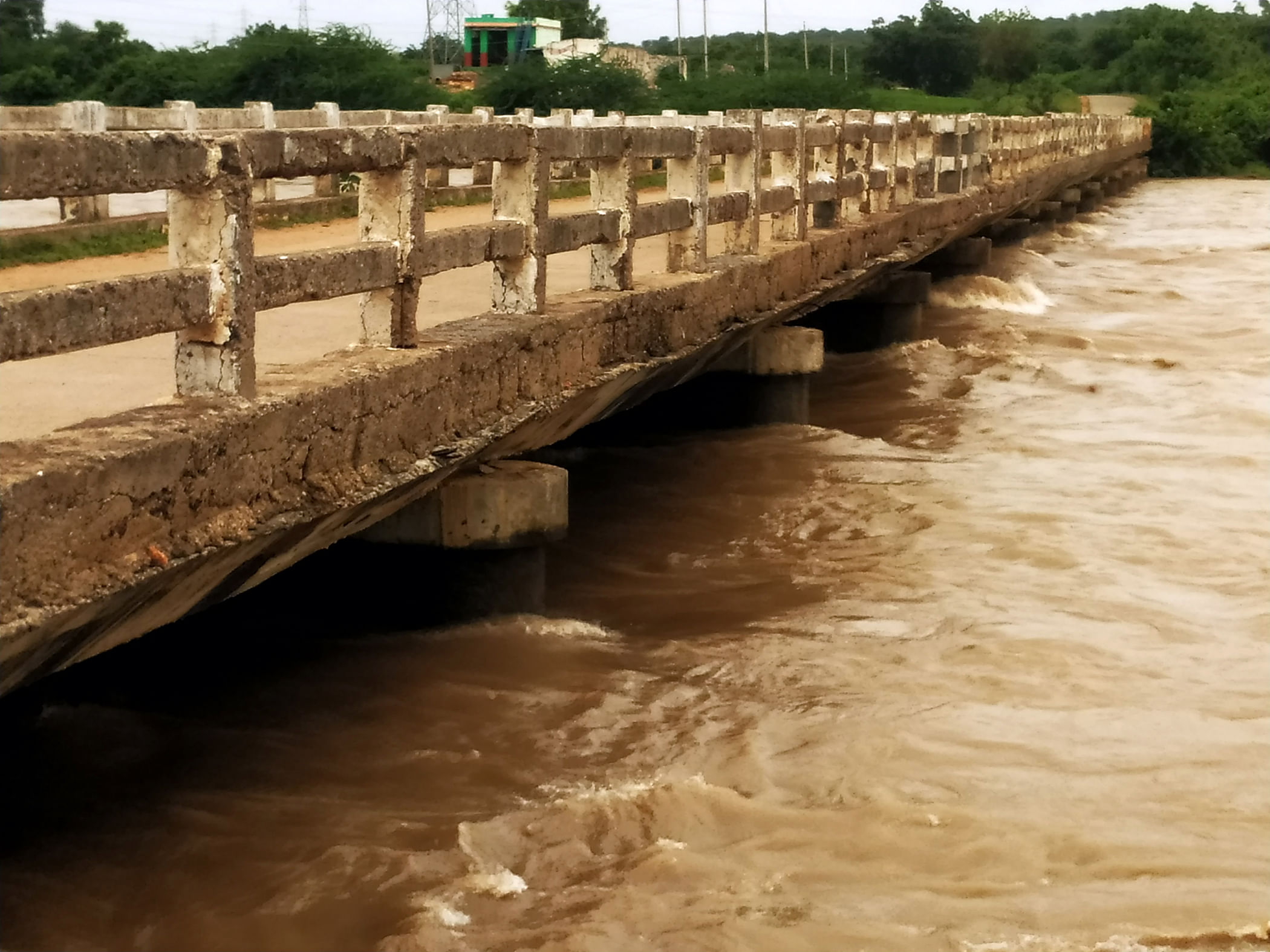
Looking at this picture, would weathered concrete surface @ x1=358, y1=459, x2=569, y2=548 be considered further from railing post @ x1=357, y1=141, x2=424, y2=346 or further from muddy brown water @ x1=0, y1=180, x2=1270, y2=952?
railing post @ x1=357, y1=141, x2=424, y2=346

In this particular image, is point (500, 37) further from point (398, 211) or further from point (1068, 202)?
point (398, 211)

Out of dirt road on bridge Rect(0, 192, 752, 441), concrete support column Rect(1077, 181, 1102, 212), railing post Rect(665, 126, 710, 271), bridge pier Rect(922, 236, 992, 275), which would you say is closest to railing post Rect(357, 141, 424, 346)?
dirt road on bridge Rect(0, 192, 752, 441)

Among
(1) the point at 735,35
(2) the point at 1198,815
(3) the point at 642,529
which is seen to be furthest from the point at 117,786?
(1) the point at 735,35

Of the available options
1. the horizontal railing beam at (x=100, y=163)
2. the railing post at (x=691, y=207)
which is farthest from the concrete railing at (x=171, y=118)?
the horizontal railing beam at (x=100, y=163)

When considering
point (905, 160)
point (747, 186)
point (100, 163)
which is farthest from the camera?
point (905, 160)

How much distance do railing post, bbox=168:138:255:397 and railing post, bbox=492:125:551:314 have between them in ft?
6.58

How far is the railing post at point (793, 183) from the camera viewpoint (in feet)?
36.8

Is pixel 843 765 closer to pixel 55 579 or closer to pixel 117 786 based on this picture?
pixel 117 786

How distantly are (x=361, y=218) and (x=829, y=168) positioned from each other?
738cm

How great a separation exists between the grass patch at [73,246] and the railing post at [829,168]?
209 inches

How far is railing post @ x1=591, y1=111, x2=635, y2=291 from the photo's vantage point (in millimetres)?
7668

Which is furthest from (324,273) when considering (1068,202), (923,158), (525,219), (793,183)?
(1068,202)

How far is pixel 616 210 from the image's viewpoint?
7.82m

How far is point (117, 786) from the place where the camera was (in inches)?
219
